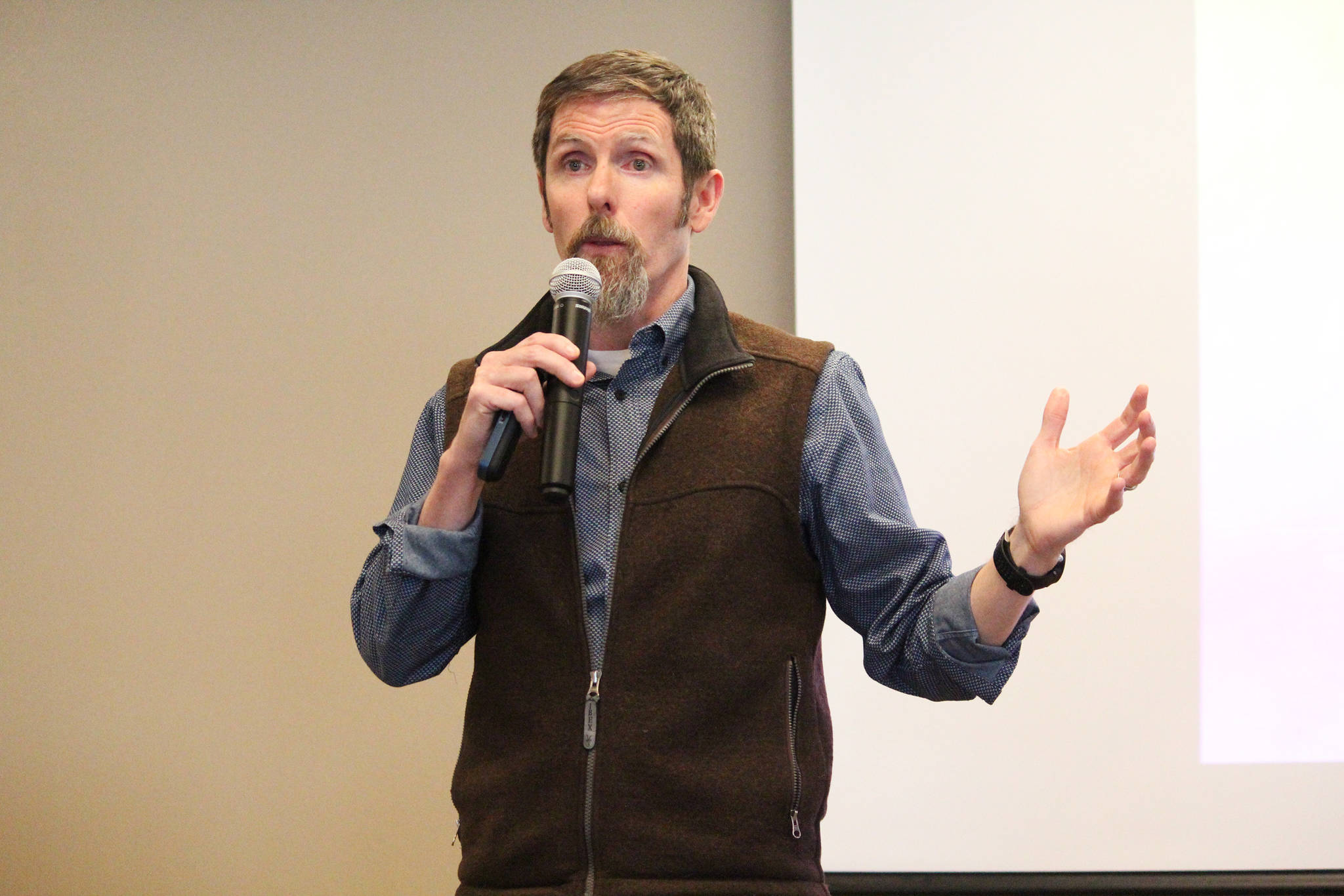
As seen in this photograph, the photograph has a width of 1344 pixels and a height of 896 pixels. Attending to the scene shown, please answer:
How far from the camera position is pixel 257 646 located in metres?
2.63

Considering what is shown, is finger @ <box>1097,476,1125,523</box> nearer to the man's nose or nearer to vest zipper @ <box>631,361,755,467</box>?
vest zipper @ <box>631,361,755,467</box>

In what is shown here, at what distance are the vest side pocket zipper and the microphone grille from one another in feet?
1.63

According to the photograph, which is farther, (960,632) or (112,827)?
(112,827)

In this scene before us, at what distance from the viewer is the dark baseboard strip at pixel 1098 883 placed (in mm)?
2242

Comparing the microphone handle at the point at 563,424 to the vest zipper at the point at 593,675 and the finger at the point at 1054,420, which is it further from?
the finger at the point at 1054,420

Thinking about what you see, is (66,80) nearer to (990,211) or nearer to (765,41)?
(765,41)

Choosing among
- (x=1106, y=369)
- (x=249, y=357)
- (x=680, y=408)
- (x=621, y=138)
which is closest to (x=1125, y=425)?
(x=680, y=408)

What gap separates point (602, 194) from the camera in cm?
145

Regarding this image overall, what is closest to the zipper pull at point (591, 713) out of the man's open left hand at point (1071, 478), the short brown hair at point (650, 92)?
the man's open left hand at point (1071, 478)

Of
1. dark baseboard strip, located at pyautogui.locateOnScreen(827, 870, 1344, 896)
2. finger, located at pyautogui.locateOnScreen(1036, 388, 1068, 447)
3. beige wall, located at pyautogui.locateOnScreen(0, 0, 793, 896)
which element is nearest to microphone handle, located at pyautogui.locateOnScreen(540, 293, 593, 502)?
finger, located at pyautogui.locateOnScreen(1036, 388, 1068, 447)

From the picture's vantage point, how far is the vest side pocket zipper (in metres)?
1.29

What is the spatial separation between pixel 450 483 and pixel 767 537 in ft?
1.26

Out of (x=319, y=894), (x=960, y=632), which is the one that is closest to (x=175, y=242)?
(x=319, y=894)

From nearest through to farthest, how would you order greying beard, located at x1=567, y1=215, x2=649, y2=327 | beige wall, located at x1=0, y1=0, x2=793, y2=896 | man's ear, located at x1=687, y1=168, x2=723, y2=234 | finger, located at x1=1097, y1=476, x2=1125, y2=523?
finger, located at x1=1097, y1=476, x2=1125, y2=523, greying beard, located at x1=567, y1=215, x2=649, y2=327, man's ear, located at x1=687, y1=168, x2=723, y2=234, beige wall, located at x1=0, y1=0, x2=793, y2=896
